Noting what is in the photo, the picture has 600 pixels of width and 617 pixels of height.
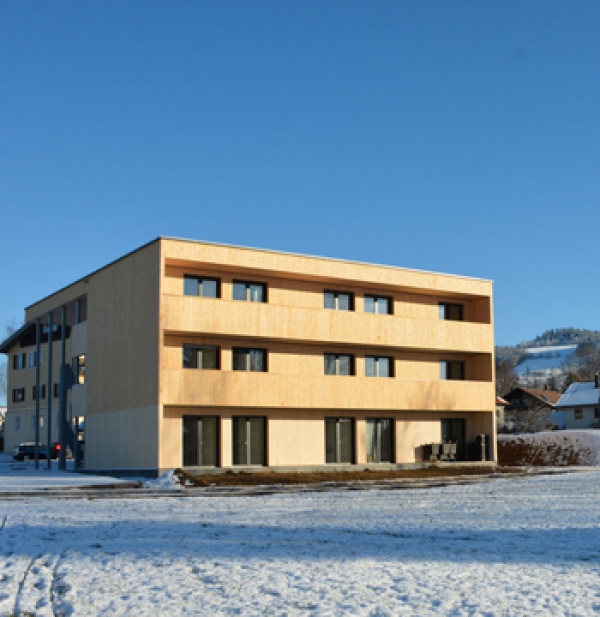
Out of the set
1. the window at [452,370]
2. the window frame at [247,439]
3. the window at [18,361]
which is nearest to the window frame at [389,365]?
the window at [452,370]

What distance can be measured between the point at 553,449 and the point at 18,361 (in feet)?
147

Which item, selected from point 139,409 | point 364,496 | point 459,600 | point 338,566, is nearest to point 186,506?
point 364,496

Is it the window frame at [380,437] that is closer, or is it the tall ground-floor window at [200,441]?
the tall ground-floor window at [200,441]

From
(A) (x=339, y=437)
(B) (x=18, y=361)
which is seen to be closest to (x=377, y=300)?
(A) (x=339, y=437)

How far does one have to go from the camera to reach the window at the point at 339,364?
125ft

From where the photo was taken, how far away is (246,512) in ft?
57.6

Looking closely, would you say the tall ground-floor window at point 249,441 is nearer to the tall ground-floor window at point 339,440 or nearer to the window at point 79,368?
the tall ground-floor window at point 339,440

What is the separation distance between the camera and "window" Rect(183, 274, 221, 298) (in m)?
34.7

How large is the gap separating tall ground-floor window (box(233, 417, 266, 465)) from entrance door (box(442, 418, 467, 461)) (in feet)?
34.1

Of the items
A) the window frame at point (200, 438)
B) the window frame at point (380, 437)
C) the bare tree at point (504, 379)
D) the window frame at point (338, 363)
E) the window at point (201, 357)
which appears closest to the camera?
the window frame at point (200, 438)

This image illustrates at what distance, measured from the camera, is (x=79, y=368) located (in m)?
40.9

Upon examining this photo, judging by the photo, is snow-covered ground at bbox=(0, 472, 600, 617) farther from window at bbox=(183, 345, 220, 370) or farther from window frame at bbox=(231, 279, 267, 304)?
window frame at bbox=(231, 279, 267, 304)

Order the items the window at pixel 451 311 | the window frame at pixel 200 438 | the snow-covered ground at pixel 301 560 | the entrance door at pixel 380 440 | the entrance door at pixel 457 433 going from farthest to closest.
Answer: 1. the window at pixel 451 311
2. the entrance door at pixel 457 433
3. the entrance door at pixel 380 440
4. the window frame at pixel 200 438
5. the snow-covered ground at pixel 301 560

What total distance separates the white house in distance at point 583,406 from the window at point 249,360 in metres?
66.5
